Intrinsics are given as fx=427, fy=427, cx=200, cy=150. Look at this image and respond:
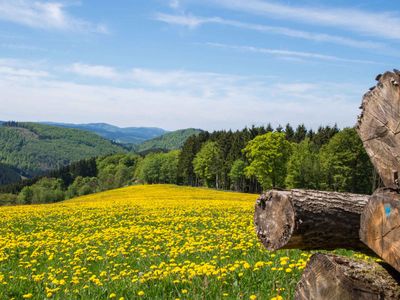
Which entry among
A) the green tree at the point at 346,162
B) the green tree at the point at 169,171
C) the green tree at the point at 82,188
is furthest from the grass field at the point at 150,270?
the green tree at the point at 82,188

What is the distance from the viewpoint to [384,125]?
3115 mm

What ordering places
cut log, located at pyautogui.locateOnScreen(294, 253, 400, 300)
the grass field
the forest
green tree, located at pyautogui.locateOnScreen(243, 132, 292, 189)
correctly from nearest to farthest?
cut log, located at pyautogui.locateOnScreen(294, 253, 400, 300)
the grass field
green tree, located at pyautogui.locateOnScreen(243, 132, 292, 189)
the forest

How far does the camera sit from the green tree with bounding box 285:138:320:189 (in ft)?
233

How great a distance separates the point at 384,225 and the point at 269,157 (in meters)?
62.7

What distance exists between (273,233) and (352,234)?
0.66 m

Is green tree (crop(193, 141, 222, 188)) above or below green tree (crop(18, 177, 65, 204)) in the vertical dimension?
above

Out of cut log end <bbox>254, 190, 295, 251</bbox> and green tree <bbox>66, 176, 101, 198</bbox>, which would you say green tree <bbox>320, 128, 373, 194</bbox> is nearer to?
cut log end <bbox>254, 190, 295, 251</bbox>

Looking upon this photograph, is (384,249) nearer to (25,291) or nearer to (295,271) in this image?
(295,271)

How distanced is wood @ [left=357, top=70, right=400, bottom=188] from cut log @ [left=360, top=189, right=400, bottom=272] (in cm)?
14

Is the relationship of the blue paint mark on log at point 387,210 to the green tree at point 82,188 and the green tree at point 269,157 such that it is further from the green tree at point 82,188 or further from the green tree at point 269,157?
the green tree at point 82,188

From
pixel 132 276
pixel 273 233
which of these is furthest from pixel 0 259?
pixel 273 233

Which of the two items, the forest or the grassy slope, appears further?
the forest

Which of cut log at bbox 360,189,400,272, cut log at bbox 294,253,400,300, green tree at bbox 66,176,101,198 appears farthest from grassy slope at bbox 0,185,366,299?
green tree at bbox 66,176,101,198

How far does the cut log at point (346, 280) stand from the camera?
326cm
